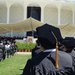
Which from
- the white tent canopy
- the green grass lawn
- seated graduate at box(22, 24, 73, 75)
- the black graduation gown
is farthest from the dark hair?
the white tent canopy

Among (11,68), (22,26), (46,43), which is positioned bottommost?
(11,68)

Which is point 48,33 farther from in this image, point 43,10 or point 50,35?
point 43,10

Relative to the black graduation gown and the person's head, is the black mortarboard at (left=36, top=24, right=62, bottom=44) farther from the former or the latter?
the black graduation gown

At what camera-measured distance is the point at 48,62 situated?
4.21 metres

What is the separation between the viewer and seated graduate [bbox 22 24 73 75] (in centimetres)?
418

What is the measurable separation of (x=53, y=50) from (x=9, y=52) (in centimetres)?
2158

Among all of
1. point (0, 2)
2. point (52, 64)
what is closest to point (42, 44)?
point (52, 64)

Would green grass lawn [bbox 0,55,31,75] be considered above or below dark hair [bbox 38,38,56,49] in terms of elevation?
below

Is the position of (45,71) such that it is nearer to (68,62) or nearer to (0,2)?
(68,62)

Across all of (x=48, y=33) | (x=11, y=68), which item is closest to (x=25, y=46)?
(x=11, y=68)

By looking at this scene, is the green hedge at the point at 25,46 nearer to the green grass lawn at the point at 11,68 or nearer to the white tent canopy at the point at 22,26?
the white tent canopy at the point at 22,26

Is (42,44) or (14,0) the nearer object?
(42,44)

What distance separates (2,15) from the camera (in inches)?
1951

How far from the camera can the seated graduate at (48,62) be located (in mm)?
4180
